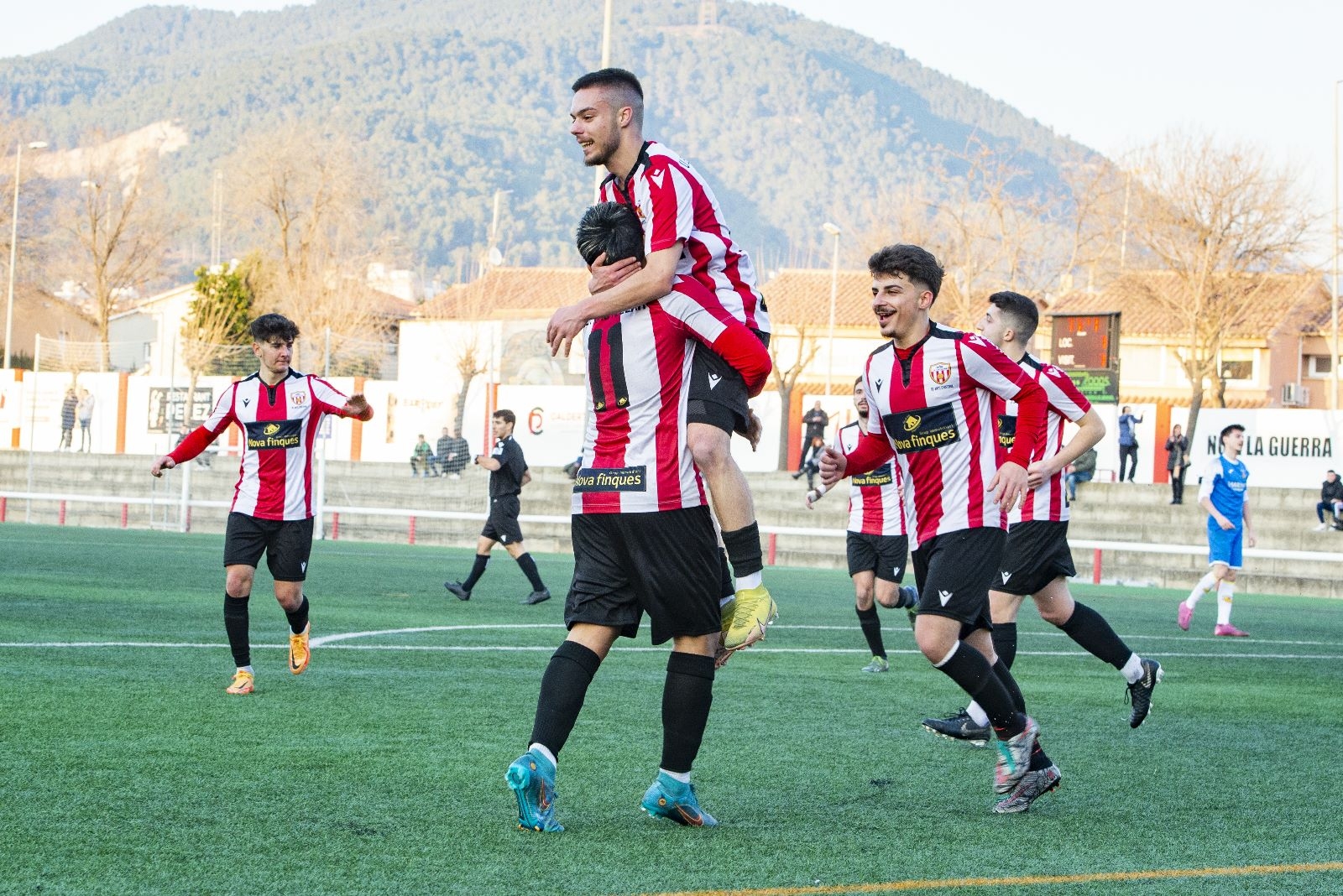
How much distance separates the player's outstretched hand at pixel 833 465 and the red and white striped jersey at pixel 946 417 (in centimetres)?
24

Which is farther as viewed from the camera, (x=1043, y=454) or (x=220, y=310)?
(x=220, y=310)

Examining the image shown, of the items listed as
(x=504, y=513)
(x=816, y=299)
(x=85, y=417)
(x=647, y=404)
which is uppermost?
(x=816, y=299)

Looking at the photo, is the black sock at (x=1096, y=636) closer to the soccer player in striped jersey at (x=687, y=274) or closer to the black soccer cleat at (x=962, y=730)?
the black soccer cleat at (x=962, y=730)

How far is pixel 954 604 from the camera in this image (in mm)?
5891

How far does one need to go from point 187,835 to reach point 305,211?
63.0m

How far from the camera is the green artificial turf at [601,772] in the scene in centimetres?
453

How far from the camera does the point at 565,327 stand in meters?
4.91

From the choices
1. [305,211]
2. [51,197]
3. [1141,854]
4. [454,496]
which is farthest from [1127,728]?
[51,197]

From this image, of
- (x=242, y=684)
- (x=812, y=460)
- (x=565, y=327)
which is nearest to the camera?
(x=565, y=327)

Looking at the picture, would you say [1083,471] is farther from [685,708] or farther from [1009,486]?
[685,708]

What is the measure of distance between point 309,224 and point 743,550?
61.3 meters

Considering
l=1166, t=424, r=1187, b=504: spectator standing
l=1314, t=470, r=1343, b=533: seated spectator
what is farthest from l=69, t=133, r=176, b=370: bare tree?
l=1314, t=470, r=1343, b=533: seated spectator

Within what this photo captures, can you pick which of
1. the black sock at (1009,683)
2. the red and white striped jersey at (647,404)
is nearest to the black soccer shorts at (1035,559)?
the black sock at (1009,683)

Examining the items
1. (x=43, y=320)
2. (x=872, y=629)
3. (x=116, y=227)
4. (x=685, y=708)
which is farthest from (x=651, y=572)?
(x=43, y=320)
